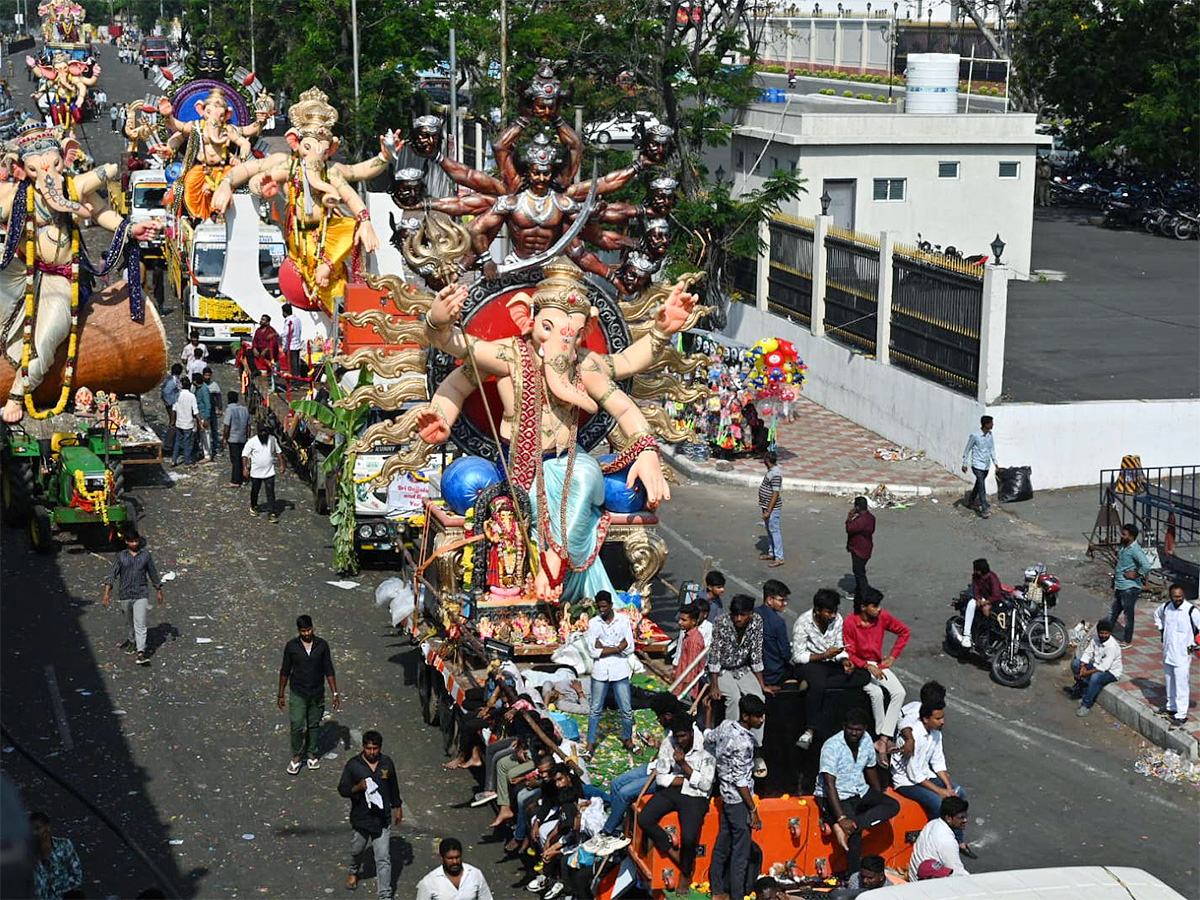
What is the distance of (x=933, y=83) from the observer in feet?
125

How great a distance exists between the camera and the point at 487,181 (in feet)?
58.5

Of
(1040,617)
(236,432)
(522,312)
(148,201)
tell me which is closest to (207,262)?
(236,432)

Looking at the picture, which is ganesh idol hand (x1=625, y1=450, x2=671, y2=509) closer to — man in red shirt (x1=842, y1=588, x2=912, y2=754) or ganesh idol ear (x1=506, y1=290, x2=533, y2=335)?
ganesh idol ear (x1=506, y1=290, x2=533, y2=335)

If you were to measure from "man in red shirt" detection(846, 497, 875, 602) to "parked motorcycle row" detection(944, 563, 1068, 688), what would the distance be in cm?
128

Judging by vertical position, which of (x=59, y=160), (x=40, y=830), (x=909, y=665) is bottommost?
(x=909, y=665)

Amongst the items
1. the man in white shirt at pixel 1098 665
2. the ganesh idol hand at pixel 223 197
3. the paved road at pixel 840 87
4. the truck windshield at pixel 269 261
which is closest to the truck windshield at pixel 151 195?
the truck windshield at pixel 269 261

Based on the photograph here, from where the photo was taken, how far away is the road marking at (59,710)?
1574 centimetres

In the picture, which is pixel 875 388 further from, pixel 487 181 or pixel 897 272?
pixel 487 181

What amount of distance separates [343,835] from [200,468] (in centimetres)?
1217

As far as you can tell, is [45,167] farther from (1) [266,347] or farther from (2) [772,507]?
(2) [772,507]

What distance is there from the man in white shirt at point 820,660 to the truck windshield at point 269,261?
62.5 feet

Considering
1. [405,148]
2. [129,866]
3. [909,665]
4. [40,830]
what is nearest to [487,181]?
[909,665]

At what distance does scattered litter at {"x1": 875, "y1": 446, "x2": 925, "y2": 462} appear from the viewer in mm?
26203

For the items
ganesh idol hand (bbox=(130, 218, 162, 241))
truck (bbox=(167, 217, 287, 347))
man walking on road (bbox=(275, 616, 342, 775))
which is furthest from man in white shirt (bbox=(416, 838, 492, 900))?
truck (bbox=(167, 217, 287, 347))
